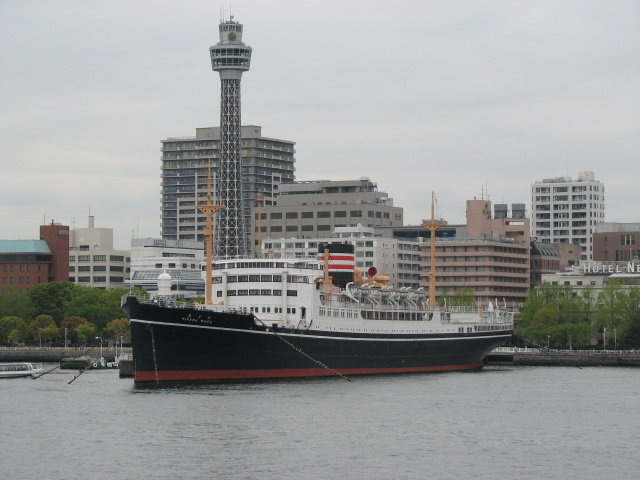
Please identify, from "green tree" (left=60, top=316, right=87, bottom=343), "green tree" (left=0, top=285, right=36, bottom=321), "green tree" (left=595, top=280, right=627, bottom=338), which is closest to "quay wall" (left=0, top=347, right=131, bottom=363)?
"green tree" (left=60, top=316, right=87, bottom=343)

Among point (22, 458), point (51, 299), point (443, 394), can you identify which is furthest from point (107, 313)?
point (22, 458)

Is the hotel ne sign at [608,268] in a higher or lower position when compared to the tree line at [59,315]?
higher

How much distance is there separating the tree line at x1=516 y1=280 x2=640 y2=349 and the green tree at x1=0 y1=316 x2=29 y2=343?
6466cm

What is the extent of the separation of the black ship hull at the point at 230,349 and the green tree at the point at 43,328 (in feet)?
229

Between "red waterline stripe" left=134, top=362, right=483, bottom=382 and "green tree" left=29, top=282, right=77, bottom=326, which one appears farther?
"green tree" left=29, top=282, right=77, bottom=326

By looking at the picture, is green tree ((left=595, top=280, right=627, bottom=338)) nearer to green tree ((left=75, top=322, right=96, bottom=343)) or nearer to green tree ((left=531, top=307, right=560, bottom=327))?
green tree ((left=531, top=307, right=560, bottom=327))

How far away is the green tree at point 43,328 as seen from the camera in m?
169

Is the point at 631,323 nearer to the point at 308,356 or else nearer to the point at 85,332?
the point at 308,356

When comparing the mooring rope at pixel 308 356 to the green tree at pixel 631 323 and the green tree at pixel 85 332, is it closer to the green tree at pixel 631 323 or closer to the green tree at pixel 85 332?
the green tree at pixel 631 323

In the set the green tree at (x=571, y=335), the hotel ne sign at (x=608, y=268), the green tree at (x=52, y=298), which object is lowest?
the green tree at (x=571, y=335)

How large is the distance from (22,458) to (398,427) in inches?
825

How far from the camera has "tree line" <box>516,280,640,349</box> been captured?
15575cm

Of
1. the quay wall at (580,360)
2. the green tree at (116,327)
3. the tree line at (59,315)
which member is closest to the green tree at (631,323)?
the quay wall at (580,360)

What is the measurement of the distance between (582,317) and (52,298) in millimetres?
74639
